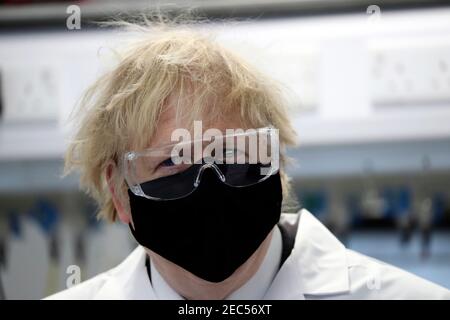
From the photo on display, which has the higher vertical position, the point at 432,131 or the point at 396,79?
the point at 396,79

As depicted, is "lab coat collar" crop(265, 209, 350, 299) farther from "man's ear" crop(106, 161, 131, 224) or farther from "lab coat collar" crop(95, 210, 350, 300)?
"man's ear" crop(106, 161, 131, 224)

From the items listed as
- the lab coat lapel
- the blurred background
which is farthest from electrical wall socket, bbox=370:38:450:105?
the lab coat lapel

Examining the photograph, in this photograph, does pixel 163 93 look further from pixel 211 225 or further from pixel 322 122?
pixel 322 122

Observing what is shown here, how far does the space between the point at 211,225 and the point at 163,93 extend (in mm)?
258

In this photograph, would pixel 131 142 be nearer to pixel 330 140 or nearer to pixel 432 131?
pixel 330 140

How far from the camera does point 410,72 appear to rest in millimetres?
1718

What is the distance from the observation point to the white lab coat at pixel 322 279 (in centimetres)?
114

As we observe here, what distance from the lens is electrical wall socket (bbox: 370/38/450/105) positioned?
5.47 feet

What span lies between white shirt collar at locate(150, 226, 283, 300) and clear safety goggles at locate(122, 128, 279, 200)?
0.70 feet

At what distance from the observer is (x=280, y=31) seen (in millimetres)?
1790

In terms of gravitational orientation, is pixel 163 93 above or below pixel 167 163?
above

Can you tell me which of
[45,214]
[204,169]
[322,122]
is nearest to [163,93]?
[204,169]
